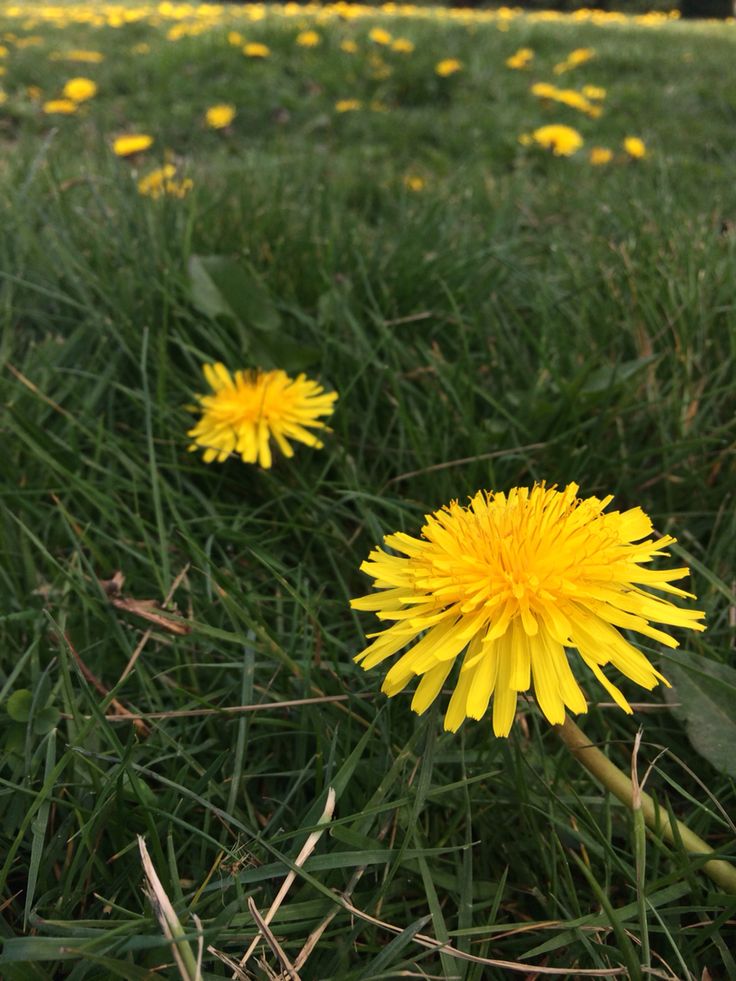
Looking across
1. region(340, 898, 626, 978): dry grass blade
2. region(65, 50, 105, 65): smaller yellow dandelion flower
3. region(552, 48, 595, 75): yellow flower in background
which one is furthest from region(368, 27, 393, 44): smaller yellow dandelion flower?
region(340, 898, 626, 978): dry grass blade

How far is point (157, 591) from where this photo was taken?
50.7 inches

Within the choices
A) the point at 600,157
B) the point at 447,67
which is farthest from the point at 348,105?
the point at 600,157

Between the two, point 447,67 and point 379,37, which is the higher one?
point 379,37

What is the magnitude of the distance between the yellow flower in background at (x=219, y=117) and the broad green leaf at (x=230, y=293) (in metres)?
2.95

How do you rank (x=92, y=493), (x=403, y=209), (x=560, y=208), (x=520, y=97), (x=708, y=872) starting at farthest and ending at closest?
(x=520, y=97) → (x=560, y=208) → (x=403, y=209) → (x=92, y=493) → (x=708, y=872)

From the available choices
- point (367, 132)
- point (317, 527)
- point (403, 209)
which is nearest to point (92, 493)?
point (317, 527)

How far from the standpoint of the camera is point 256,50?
5141mm

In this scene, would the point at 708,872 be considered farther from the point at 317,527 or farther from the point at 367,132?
the point at 367,132

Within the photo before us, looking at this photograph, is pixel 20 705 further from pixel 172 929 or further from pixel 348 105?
pixel 348 105

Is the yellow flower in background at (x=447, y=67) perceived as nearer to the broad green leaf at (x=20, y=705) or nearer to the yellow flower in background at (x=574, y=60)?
the yellow flower in background at (x=574, y=60)

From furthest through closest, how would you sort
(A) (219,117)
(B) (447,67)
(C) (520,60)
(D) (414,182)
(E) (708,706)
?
1. (C) (520,60)
2. (B) (447,67)
3. (A) (219,117)
4. (D) (414,182)
5. (E) (708,706)

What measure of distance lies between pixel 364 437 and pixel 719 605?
72 cm

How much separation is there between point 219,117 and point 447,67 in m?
1.58

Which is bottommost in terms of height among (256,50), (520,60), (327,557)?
(327,557)
